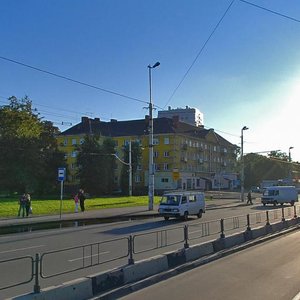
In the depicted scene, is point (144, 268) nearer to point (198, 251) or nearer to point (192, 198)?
point (198, 251)

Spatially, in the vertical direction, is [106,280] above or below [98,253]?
below

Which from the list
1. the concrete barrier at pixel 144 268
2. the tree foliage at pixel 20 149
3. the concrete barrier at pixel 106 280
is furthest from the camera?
the tree foliage at pixel 20 149

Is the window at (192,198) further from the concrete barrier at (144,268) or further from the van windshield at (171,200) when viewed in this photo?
the concrete barrier at (144,268)

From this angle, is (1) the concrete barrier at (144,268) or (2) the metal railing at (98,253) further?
(1) the concrete barrier at (144,268)

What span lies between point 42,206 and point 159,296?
97.4ft

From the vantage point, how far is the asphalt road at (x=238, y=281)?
818 centimetres

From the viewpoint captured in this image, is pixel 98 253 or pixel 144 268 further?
pixel 98 253

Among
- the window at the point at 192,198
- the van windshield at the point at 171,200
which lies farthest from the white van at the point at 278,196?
the van windshield at the point at 171,200

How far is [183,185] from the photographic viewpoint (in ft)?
308

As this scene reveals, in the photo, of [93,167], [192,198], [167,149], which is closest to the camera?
[192,198]

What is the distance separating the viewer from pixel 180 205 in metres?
28.8

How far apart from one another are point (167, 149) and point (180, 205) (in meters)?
65.8

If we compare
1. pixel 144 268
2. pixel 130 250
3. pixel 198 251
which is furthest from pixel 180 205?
pixel 144 268

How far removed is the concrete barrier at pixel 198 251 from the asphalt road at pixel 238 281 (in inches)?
19.9
